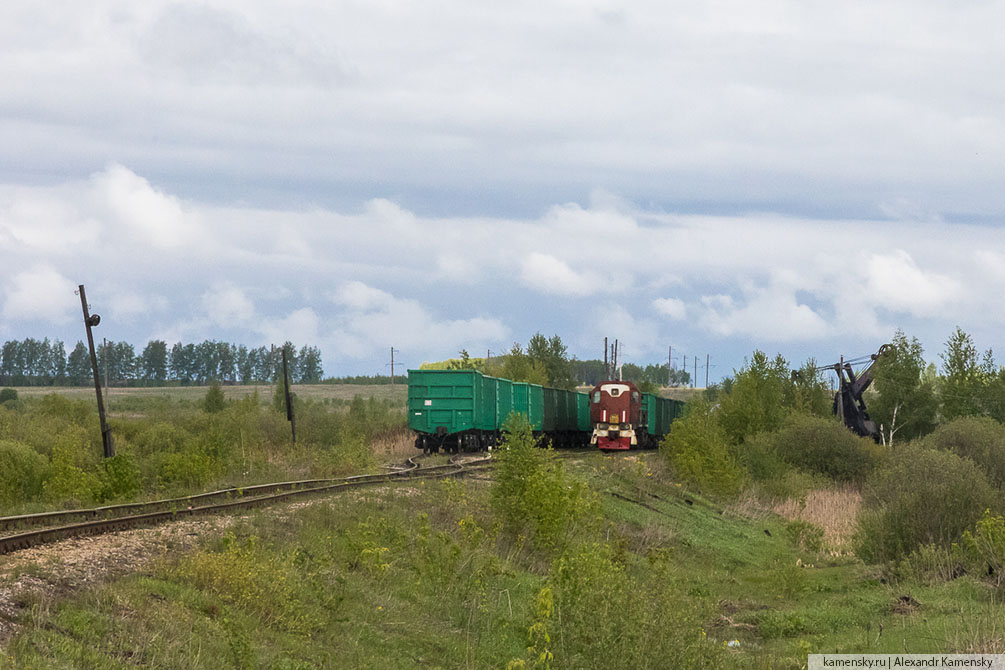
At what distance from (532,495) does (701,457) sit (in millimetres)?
18316

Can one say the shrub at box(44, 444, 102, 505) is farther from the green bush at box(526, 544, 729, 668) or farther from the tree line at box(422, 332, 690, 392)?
the tree line at box(422, 332, 690, 392)

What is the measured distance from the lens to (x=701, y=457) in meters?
36.5

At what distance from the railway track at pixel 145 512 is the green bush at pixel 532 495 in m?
4.72

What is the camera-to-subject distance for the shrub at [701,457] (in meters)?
36.5

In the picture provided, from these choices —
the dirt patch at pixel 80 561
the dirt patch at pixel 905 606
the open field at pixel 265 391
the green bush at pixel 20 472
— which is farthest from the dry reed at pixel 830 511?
the open field at pixel 265 391

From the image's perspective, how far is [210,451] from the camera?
33.2m

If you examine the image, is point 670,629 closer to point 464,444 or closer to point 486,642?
point 486,642

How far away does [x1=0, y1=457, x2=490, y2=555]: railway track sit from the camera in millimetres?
14852

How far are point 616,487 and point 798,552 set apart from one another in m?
5.70

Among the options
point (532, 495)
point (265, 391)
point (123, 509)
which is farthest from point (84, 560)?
point (265, 391)

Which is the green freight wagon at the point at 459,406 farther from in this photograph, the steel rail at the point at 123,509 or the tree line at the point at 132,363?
the tree line at the point at 132,363

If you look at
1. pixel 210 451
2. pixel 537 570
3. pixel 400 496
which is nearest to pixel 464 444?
pixel 210 451

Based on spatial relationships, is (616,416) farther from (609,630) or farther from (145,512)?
(609,630)

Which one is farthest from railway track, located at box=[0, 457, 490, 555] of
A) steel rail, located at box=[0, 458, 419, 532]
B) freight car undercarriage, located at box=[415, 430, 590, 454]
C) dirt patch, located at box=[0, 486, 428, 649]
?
freight car undercarriage, located at box=[415, 430, 590, 454]
